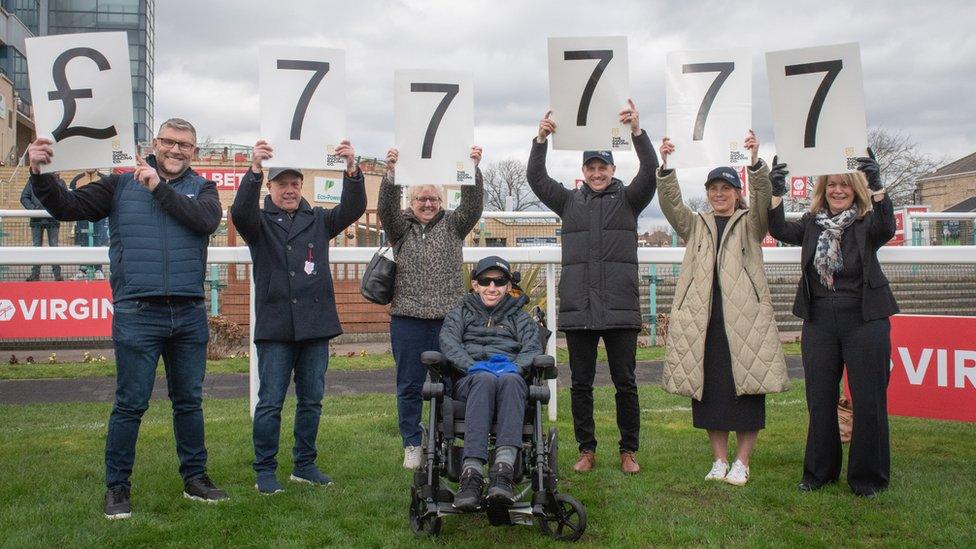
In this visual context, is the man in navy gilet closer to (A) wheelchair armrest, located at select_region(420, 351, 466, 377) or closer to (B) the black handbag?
(B) the black handbag

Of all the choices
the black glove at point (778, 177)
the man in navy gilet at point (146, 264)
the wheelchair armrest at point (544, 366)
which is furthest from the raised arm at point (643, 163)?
the man in navy gilet at point (146, 264)

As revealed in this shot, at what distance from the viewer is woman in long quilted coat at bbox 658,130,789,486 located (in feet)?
16.2

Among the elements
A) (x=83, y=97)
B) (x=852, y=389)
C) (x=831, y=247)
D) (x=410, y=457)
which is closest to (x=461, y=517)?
(x=410, y=457)

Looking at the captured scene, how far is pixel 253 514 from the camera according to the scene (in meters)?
4.39

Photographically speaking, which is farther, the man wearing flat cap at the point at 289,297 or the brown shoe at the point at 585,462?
the brown shoe at the point at 585,462

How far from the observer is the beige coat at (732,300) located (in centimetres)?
492

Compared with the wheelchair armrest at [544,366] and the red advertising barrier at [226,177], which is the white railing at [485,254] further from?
the red advertising barrier at [226,177]

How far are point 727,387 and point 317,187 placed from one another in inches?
826

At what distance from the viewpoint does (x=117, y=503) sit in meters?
4.38

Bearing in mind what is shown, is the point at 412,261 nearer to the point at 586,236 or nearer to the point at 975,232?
the point at 586,236

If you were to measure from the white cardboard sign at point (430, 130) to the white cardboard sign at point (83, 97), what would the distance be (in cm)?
159

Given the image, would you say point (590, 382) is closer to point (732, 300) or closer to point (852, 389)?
point (732, 300)

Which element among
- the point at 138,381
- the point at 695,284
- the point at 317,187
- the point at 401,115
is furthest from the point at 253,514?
the point at 317,187

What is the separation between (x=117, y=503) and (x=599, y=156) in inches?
136
